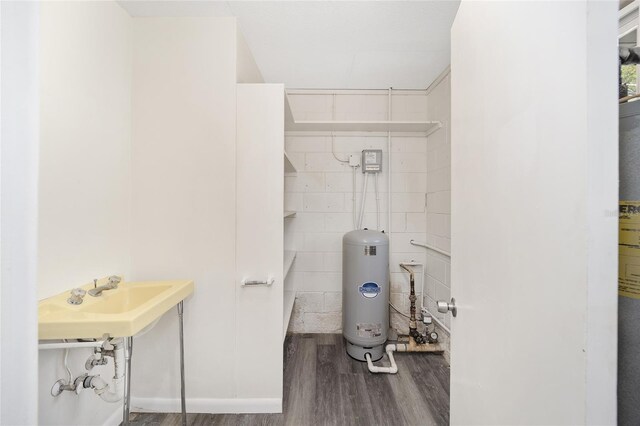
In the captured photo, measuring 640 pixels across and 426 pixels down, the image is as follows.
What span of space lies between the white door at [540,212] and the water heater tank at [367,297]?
1234 mm

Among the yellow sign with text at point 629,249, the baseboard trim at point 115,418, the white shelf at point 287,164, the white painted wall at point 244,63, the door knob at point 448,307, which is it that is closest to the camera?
the yellow sign with text at point 629,249

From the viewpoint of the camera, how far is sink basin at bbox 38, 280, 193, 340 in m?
0.93

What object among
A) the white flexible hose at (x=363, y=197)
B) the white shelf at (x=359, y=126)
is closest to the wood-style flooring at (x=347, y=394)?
the white flexible hose at (x=363, y=197)

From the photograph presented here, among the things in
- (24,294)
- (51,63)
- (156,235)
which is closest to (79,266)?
(156,235)

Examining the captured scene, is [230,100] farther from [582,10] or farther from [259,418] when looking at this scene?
[259,418]

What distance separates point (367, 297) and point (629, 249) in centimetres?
168

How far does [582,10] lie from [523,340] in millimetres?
630

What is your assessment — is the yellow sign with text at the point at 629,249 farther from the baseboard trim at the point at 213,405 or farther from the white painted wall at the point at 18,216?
the baseboard trim at the point at 213,405

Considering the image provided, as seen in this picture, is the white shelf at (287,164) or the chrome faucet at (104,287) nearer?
the chrome faucet at (104,287)

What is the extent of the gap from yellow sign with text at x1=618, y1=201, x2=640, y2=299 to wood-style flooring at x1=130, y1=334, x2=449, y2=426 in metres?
1.46

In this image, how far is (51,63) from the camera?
1064 millimetres

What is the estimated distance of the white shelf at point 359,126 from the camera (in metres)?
2.17

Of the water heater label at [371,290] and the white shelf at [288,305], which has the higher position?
the water heater label at [371,290]

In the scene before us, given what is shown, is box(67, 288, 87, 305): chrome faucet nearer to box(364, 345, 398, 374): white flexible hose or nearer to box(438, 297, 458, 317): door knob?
box(438, 297, 458, 317): door knob
